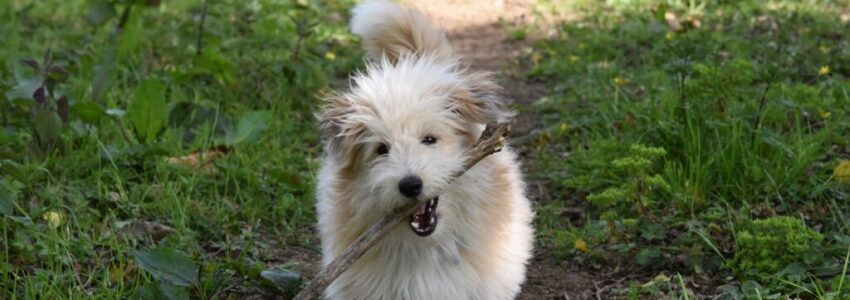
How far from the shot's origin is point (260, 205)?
16.0ft

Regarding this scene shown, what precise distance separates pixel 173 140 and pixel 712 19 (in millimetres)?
4035

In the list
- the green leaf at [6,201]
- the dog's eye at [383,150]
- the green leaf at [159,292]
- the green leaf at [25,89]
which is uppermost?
the dog's eye at [383,150]

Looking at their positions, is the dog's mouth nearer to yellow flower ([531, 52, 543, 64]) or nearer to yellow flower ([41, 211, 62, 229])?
yellow flower ([41, 211, 62, 229])

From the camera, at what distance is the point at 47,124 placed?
184 inches

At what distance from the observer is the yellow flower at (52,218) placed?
4.23 metres

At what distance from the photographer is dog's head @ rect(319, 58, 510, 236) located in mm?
3221

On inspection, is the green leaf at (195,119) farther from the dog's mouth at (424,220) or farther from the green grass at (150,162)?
the dog's mouth at (424,220)

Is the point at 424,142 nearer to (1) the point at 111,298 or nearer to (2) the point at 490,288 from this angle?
(2) the point at 490,288

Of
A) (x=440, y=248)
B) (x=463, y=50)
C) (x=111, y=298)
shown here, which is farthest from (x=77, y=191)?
(x=463, y=50)

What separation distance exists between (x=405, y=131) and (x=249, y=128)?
7.32 ft

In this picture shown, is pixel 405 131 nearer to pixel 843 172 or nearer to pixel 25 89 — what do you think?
pixel 843 172

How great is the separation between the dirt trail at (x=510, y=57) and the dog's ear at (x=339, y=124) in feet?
3.49

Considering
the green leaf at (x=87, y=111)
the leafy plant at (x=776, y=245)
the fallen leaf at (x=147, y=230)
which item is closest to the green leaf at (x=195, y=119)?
the green leaf at (x=87, y=111)

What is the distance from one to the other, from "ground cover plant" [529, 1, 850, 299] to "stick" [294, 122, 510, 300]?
0.84 m
